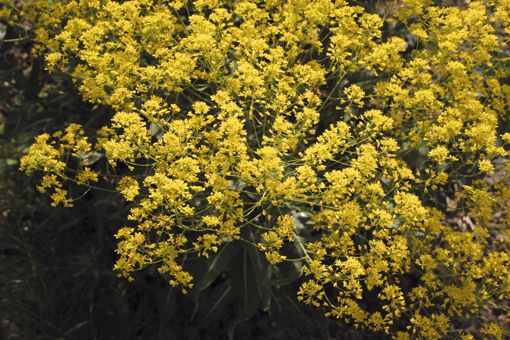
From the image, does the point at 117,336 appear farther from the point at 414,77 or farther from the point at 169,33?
the point at 414,77

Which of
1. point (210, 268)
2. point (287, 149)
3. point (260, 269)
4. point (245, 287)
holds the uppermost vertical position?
point (287, 149)

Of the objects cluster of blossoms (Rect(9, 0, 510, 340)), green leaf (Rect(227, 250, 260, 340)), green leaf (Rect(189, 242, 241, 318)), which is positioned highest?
cluster of blossoms (Rect(9, 0, 510, 340))

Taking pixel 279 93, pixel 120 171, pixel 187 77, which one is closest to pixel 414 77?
pixel 279 93

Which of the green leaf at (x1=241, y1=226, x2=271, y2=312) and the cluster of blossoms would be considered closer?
the cluster of blossoms

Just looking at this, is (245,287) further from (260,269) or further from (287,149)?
(287,149)

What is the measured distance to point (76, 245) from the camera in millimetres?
3699

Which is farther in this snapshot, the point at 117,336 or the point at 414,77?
the point at 117,336

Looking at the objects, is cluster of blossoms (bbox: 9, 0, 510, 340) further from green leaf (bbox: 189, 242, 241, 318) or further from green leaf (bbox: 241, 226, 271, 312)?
green leaf (bbox: 189, 242, 241, 318)

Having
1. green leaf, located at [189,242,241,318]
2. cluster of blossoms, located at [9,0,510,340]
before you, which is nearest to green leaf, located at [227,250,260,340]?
green leaf, located at [189,242,241,318]

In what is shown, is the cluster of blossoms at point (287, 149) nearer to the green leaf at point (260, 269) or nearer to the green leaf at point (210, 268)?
the green leaf at point (260, 269)

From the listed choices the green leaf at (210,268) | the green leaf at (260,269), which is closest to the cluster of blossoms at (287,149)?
the green leaf at (260,269)

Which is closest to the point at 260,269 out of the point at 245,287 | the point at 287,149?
the point at 245,287

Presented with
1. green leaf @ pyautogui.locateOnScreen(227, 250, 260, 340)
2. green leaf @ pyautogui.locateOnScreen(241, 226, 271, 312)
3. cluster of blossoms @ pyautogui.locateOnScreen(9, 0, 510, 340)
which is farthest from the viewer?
green leaf @ pyautogui.locateOnScreen(227, 250, 260, 340)

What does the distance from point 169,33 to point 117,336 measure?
2740 millimetres
